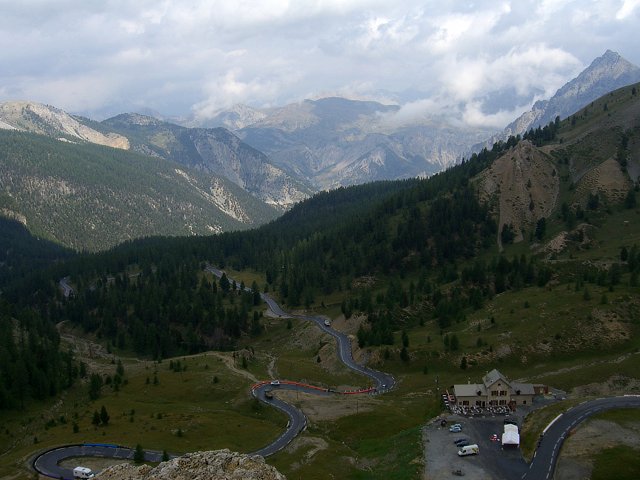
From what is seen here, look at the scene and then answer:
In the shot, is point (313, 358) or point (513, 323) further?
point (313, 358)

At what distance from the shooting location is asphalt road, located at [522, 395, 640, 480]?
7275 centimetres

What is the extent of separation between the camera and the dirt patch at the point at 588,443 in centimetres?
7088

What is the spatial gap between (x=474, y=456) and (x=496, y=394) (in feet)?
82.2

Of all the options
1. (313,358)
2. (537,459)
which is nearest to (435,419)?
(537,459)

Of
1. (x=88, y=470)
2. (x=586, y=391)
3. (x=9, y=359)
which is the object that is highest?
(x=9, y=359)

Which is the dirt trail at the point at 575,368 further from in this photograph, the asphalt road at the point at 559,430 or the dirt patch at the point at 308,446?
the dirt patch at the point at 308,446

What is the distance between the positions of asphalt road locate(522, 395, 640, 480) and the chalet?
1257cm

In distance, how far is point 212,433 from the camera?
337ft

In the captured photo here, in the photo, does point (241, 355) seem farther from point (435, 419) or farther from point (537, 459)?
point (537, 459)

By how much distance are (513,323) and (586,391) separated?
39.7 metres

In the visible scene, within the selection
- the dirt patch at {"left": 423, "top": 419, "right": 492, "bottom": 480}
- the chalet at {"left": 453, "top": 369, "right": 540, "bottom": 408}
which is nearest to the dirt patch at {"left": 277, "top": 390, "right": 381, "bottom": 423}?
the chalet at {"left": 453, "top": 369, "right": 540, "bottom": 408}

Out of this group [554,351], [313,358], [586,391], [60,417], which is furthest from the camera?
[313,358]

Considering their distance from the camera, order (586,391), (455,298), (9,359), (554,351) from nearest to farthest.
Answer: (586,391) → (554,351) → (9,359) → (455,298)

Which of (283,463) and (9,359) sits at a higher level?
(9,359)
